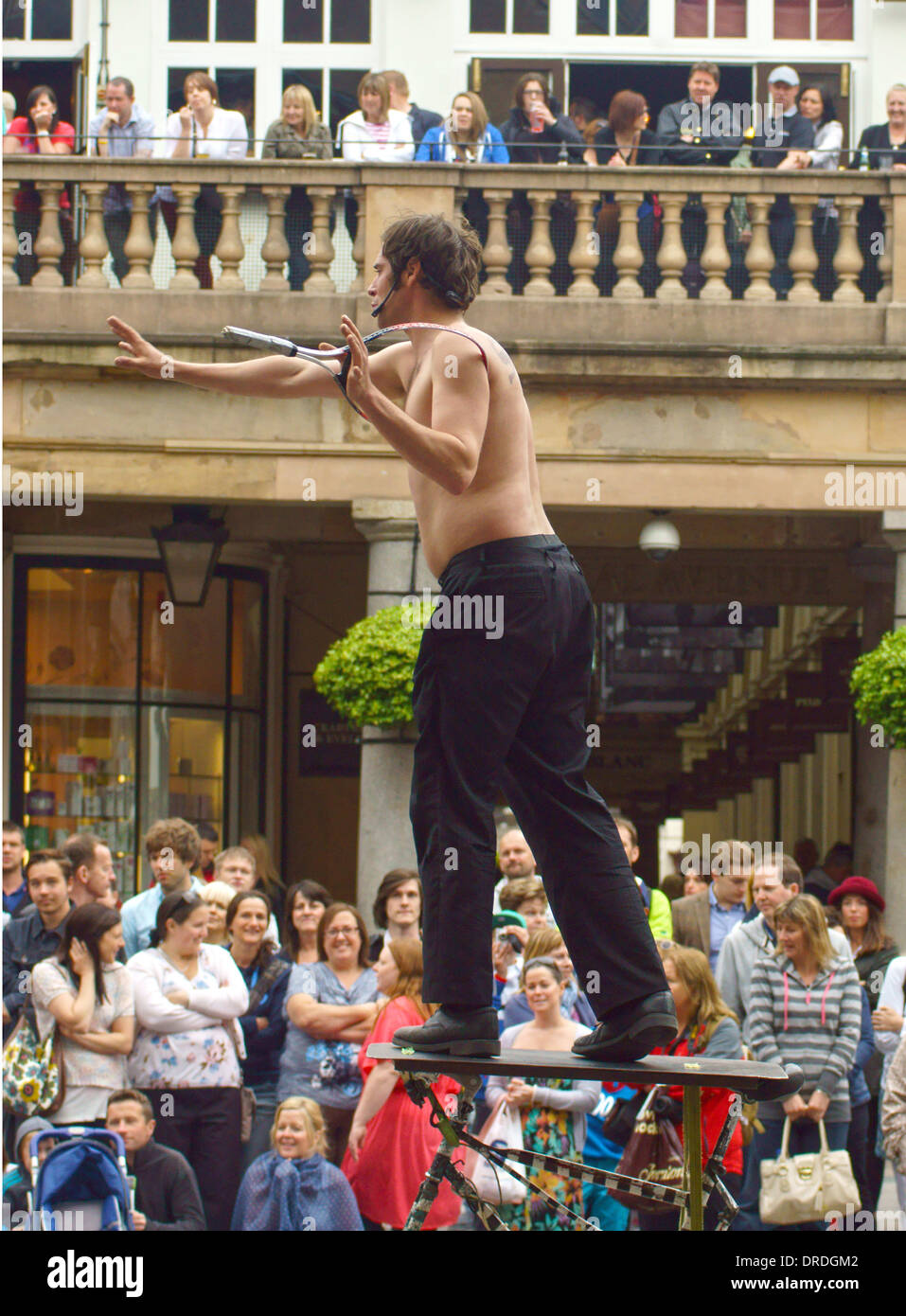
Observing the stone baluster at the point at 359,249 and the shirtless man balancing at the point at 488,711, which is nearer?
the shirtless man balancing at the point at 488,711

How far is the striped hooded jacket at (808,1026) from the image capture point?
7082 mm

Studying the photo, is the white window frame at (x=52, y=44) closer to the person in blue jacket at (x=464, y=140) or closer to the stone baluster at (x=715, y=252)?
the person in blue jacket at (x=464, y=140)

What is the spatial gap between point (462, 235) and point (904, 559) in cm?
789

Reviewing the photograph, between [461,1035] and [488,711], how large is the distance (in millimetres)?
698

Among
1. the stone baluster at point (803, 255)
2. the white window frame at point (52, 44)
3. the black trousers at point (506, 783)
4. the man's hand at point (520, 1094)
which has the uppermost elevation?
the white window frame at point (52, 44)

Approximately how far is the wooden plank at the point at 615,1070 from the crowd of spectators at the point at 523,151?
27.3 ft

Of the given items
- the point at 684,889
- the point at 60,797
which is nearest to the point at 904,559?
the point at 684,889

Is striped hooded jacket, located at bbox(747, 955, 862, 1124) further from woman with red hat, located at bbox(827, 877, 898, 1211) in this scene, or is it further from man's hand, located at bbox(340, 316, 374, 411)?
man's hand, located at bbox(340, 316, 374, 411)

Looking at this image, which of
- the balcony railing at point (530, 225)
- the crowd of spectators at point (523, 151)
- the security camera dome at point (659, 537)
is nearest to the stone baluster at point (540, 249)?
the balcony railing at point (530, 225)

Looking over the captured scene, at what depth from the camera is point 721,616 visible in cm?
1655

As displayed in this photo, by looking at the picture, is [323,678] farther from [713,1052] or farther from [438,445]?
[438,445]

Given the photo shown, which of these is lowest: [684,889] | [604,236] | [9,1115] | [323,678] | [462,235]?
[9,1115]

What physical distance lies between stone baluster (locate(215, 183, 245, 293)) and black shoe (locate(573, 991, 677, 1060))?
8.21 meters
